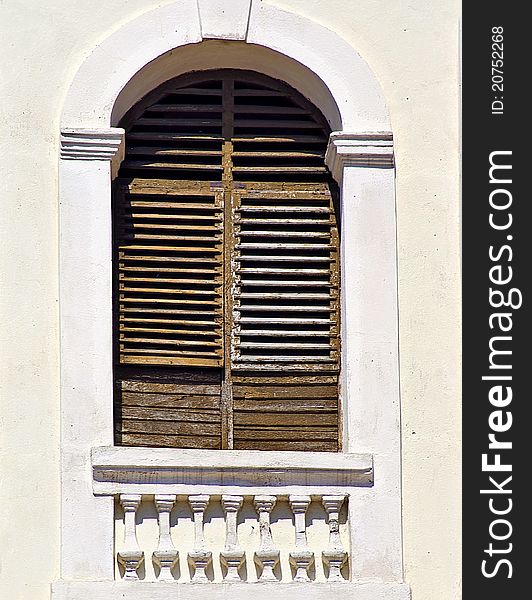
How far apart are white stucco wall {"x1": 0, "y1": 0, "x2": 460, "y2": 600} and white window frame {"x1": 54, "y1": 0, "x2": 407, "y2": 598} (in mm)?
71

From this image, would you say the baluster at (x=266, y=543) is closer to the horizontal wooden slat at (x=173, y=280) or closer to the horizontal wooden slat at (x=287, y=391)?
the horizontal wooden slat at (x=287, y=391)

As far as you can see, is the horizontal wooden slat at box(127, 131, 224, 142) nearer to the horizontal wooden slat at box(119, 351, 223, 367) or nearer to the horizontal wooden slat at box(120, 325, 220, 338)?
the horizontal wooden slat at box(120, 325, 220, 338)

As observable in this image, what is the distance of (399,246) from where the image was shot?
32.1ft

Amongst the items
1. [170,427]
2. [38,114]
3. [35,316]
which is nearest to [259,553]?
[170,427]

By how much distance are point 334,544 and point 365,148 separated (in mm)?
1862

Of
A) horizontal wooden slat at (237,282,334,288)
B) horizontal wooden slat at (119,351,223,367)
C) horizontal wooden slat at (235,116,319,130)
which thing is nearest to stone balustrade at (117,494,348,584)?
horizontal wooden slat at (119,351,223,367)

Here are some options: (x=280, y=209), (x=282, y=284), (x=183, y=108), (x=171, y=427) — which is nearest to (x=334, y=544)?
(x=171, y=427)

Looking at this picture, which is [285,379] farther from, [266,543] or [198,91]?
[198,91]

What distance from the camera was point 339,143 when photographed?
9.84m

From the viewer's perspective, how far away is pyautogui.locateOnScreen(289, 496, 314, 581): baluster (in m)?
9.29

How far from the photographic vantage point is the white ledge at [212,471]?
9305 millimetres

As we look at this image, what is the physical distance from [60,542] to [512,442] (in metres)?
2.07

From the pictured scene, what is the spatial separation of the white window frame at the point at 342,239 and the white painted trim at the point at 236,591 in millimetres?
53

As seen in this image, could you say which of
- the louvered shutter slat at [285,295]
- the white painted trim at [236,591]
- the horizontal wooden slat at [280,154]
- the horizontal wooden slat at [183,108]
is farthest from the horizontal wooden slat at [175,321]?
the white painted trim at [236,591]
